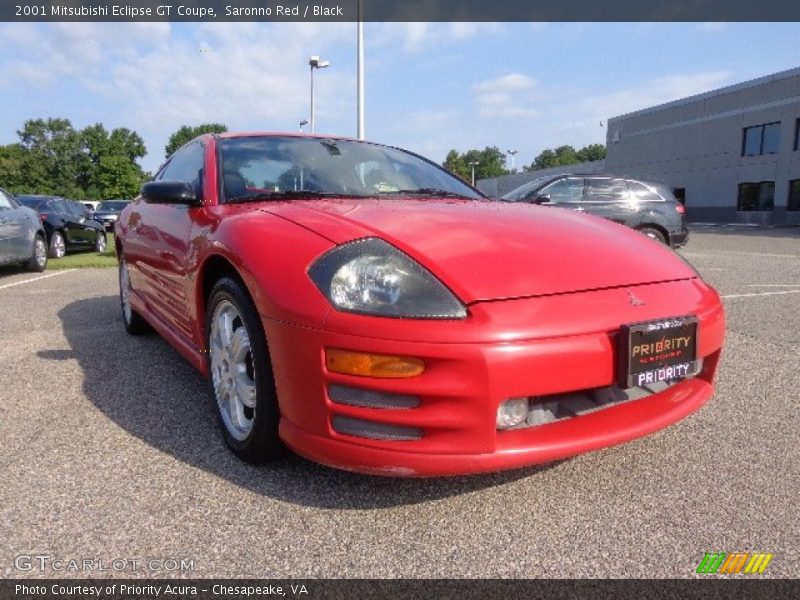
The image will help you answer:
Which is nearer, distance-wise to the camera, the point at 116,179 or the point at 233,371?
the point at 233,371

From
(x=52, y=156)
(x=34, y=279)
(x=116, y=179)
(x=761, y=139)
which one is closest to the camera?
(x=34, y=279)

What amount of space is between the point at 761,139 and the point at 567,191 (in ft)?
91.4

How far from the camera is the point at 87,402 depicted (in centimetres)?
293

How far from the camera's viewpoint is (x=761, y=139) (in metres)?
30.7

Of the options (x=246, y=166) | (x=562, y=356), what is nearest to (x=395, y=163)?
(x=246, y=166)

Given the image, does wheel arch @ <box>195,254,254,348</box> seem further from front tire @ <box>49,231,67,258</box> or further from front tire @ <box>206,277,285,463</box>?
front tire @ <box>49,231,67,258</box>

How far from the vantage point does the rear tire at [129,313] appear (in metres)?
4.25

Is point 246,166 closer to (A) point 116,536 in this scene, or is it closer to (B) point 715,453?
(A) point 116,536

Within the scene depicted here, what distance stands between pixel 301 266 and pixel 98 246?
13129mm

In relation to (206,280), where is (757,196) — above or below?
above

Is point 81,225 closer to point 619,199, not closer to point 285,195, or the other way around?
point 619,199

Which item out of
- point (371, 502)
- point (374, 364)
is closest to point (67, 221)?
point (371, 502)

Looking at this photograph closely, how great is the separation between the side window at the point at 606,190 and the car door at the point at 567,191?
14cm

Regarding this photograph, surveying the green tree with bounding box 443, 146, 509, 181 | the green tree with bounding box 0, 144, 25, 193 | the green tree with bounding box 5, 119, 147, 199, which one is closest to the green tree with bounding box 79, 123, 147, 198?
the green tree with bounding box 5, 119, 147, 199
